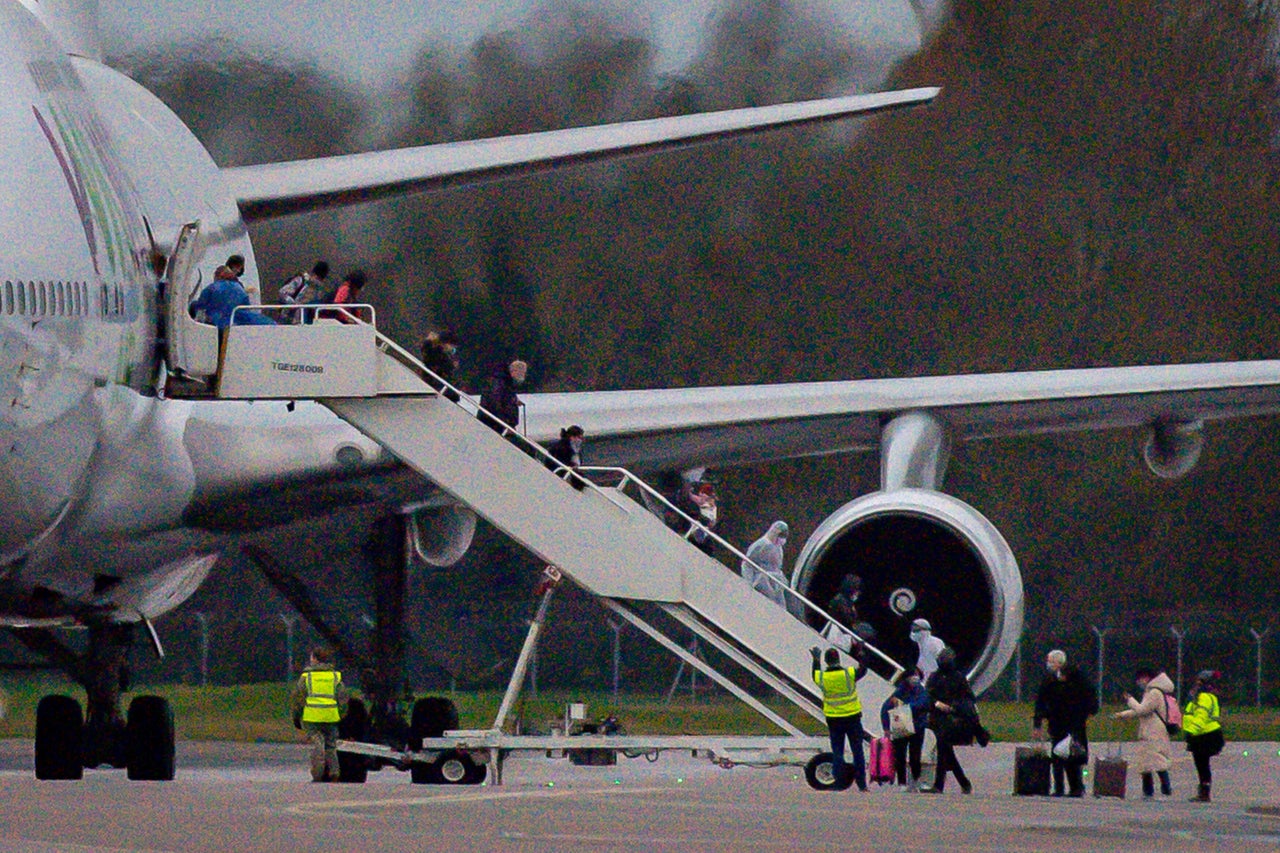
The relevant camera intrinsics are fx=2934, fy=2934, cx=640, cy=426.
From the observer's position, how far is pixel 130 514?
41.1ft

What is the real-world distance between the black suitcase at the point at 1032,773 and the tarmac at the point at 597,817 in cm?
30

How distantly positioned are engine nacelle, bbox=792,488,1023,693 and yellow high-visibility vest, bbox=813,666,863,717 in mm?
1325

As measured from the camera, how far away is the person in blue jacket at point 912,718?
45.0 ft

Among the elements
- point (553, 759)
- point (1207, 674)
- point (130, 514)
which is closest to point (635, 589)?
point (130, 514)

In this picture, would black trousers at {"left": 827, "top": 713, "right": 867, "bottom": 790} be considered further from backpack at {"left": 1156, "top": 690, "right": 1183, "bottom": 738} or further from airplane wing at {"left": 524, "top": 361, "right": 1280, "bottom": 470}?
backpack at {"left": 1156, "top": 690, "right": 1183, "bottom": 738}

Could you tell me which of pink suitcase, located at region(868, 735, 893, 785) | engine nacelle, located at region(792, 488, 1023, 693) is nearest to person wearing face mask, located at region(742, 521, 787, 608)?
engine nacelle, located at region(792, 488, 1023, 693)

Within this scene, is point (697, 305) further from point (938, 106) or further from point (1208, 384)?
point (1208, 384)

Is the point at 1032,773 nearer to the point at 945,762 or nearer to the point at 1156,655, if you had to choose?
the point at 945,762

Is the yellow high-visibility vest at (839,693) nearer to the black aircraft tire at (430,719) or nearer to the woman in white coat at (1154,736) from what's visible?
the woman in white coat at (1154,736)

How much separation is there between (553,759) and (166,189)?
19.1 feet

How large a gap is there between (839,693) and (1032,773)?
1.39 metres

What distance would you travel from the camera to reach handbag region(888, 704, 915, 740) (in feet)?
44.9

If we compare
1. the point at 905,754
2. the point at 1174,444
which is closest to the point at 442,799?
the point at 905,754

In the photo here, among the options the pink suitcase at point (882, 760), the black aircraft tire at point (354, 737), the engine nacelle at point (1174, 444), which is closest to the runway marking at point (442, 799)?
the pink suitcase at point (882, 760)
